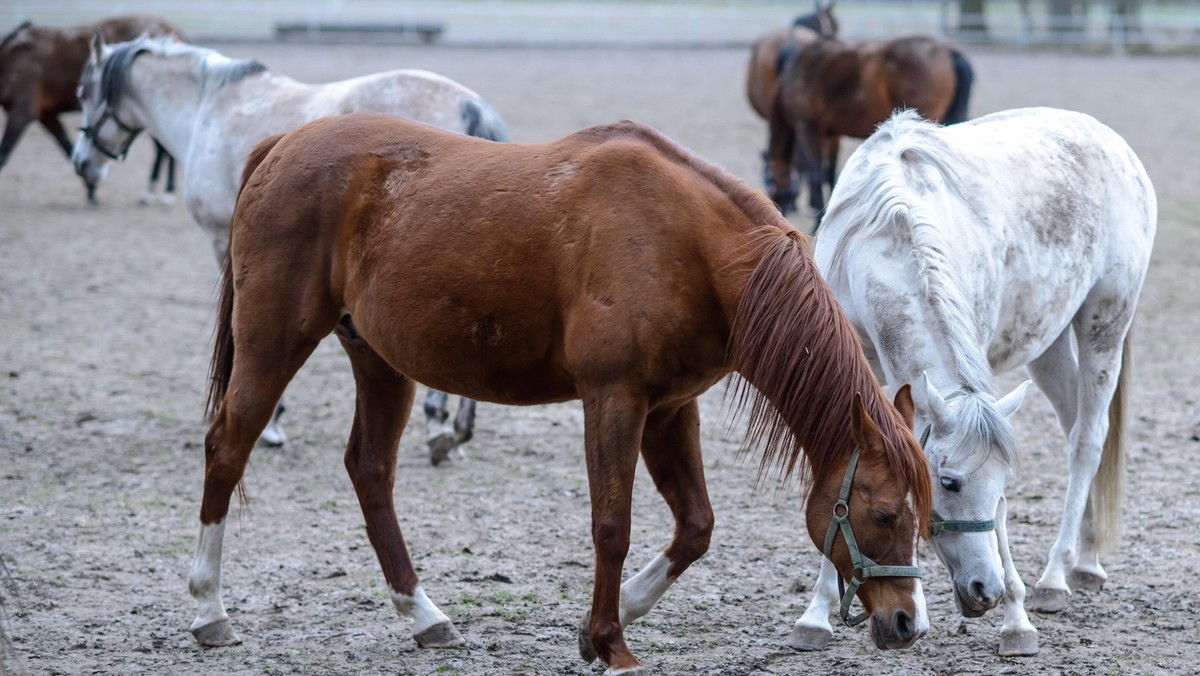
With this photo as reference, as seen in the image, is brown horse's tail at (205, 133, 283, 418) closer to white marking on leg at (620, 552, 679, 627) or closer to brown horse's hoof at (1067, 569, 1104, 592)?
white marking on leg at (620, 552, 679, 627)

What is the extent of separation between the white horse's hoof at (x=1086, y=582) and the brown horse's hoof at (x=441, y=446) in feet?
8.93

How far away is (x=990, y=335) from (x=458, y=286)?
1675 millimetres

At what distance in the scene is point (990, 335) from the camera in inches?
150

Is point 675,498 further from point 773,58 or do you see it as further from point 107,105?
point 773,58

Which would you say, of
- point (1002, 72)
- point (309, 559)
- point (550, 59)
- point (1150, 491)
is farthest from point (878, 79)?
point (550, 59)

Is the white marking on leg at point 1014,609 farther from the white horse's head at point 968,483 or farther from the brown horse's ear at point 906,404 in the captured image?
the brown horse's ear at point 906,404

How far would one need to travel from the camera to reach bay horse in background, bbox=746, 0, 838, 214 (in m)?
12.3

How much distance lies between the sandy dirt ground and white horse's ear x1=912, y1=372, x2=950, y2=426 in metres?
0.81

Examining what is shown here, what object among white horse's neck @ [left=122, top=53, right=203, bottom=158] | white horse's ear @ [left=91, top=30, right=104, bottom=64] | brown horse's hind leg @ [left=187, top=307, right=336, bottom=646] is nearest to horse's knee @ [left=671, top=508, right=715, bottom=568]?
brown horse's hind leg @ [left=187, top=307, right=336, bottom=646]

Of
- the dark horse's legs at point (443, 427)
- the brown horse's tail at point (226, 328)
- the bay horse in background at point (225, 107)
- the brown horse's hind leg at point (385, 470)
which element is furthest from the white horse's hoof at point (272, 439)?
the brown horse's hind leg at point (385, 470)

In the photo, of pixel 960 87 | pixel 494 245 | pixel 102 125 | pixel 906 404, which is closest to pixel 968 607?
pixel 906 404

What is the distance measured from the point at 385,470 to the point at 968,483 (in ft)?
5.92

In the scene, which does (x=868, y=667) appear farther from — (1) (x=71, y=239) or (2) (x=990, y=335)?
(1) (x=71, y=239)

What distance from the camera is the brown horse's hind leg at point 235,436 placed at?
3730 mm
